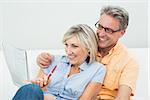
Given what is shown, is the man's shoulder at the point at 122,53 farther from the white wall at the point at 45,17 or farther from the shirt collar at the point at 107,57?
the white wall at the point at 45,17

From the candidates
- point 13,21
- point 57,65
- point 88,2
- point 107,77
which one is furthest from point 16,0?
point 107,77

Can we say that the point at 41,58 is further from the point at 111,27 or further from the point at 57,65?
the point at 111,27

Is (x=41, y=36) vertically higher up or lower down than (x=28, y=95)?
higher up

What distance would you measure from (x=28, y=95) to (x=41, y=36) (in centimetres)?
117

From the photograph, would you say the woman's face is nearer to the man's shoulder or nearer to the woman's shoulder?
the woman's shoulder

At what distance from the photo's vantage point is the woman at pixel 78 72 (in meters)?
1.61

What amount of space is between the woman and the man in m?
0.05

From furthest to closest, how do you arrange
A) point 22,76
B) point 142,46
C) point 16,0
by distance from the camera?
point 142,46, point 16,0, point 22,76

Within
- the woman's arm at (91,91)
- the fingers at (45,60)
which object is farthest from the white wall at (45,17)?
the woman's arm at (91,91)

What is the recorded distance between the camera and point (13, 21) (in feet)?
7.98

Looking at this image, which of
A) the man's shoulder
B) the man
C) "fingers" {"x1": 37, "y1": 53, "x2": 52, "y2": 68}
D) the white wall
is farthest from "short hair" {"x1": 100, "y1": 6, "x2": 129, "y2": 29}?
the white wall

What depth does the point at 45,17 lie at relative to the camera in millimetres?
2436

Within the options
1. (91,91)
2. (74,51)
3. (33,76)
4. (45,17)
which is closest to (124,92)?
(91,91)

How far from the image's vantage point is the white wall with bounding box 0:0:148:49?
7.95ft
